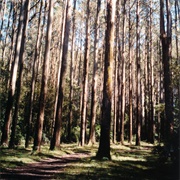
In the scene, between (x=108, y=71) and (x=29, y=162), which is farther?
(x=108, y=71)

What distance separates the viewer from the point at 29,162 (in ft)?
33.5

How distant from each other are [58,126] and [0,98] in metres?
7.62

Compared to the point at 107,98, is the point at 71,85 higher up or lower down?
higher up

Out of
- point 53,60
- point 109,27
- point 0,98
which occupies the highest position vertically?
point 53,60

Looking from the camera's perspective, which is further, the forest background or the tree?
the forest background

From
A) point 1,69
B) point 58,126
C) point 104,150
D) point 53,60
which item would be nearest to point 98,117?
point 53,60

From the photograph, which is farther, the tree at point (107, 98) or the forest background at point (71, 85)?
the forest background at point (71, 85)

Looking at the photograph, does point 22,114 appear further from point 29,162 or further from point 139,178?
point 139,178

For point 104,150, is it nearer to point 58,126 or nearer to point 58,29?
point 58,126

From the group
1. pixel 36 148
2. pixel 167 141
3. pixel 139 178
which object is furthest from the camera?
pixel 36 148

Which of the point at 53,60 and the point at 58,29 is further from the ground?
the point at 58,29

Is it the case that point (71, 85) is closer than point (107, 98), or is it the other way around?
point (107, 98)

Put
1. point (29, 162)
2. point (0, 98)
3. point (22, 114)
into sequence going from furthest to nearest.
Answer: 1. point (22, 114)
2. point (0, 98)
3. point (29, 162)

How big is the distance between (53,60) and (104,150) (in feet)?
90.3
